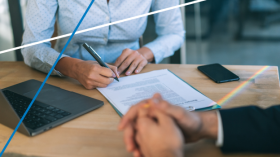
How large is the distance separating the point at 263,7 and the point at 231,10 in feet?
0.87

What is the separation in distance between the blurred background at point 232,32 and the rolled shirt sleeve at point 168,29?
0.68 metres

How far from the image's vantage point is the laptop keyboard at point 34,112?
21.4 inches

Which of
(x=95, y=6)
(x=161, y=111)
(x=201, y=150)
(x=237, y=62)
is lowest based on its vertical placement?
(x=237, y=62)

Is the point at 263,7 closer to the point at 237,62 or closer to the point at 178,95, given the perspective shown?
the point at 237,62

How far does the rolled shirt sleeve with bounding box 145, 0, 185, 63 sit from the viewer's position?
1.21m

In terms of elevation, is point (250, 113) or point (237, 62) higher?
point (250, 113)

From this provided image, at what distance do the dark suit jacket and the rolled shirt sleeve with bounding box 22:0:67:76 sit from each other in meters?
0.63

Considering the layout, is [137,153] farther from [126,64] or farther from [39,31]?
[39,31]

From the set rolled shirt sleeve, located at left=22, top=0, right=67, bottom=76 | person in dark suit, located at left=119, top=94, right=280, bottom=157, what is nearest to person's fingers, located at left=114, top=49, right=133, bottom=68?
Answer: rolled shirt sleeve, located at left=22, top=0, right=67, bottom=76

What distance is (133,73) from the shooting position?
3.06 ft

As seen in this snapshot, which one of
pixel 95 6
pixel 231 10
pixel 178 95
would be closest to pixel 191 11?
pixel 231 10

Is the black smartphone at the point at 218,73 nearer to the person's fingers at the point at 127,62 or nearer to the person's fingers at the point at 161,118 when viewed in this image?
the person's fingers at the point at 127,62

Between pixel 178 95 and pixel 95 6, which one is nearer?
pixel 178 95

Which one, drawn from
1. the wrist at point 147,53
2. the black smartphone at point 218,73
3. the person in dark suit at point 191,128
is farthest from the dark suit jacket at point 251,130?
the wrist at point 147,53
